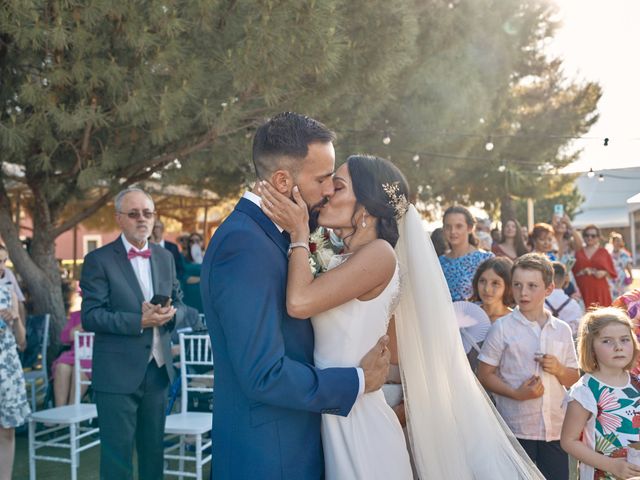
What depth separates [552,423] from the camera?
3.53 m

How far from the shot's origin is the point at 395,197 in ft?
8.09

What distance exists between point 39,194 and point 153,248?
3.60 m

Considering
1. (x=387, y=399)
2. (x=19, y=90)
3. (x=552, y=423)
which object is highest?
(x=19, y=90)

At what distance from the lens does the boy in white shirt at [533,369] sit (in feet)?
11.6

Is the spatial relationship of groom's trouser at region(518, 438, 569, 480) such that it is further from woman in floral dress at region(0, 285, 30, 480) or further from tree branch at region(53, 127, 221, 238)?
tree branch at region(53, 127, 221, 238)

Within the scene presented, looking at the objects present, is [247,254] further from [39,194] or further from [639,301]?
[39,194]

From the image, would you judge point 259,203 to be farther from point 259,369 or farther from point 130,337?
point 130,337

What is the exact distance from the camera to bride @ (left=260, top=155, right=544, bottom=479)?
2.14 m

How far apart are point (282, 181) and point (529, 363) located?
212cm

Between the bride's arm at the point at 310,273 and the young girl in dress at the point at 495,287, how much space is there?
7.66ft

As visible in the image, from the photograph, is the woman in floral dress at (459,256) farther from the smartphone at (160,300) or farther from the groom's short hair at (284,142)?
the groom's short hair at (284,142)

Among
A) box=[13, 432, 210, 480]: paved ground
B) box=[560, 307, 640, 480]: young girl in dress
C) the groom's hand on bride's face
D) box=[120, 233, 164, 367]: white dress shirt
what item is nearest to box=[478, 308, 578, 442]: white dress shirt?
box=[560, 307, 640, 480]: young girl in dress

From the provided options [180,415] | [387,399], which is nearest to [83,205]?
[180,415]

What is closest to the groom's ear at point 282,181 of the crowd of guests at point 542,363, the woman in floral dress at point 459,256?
the crowd of guests at point 542,363
